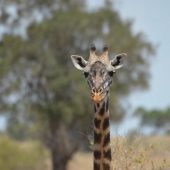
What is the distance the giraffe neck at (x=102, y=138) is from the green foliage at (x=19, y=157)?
1523 inches

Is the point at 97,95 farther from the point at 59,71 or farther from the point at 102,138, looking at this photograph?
the point at 59,71

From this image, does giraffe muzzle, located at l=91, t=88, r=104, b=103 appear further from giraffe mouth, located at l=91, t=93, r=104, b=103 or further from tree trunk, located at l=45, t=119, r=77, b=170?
tree trunk, located at l=45, t=119, r=77, b=170

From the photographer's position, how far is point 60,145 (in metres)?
47.2

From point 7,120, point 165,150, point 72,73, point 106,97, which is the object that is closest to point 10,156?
point 7,120

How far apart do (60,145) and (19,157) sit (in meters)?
8.38

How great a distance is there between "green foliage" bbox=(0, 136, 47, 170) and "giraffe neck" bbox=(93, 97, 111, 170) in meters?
38.7

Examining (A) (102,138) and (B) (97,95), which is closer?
(B) (97,95)

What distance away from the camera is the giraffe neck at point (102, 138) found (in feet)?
35.2

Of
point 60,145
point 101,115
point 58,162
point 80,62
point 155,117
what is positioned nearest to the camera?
point 101,115

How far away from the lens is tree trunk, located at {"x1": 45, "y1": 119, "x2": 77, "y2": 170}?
45906 mm

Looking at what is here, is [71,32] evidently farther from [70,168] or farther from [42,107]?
[70,168]

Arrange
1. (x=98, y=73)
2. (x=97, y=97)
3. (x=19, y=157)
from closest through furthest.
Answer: (x=97, y=97) → (x=98, y=73) → (x=19, y=157)

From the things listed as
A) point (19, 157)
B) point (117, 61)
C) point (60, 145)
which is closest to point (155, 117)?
point (19, 157)

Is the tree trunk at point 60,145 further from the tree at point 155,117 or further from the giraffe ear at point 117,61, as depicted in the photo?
the giraffe ear at point 117,61
